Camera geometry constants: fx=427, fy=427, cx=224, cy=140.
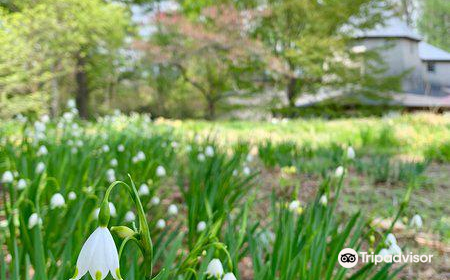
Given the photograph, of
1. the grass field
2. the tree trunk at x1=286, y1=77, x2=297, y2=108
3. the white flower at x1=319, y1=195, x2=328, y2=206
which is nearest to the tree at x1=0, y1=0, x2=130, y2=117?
the grass field

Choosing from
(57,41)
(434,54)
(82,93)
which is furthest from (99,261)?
(82,93)

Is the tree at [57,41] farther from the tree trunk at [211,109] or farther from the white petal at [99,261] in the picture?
the tree trunk at [211,109]

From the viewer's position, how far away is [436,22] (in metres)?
4.69

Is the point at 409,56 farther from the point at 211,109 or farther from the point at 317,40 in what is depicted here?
the point at 211,109

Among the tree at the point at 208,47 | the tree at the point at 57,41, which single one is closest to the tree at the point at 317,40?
the tree at the point at 208,47

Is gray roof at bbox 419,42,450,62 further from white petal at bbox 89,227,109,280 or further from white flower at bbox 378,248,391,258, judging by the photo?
white petal at bbox 89,227,109,280

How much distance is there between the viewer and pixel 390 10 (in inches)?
550

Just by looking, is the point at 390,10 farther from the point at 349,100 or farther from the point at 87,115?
the point at 87,115

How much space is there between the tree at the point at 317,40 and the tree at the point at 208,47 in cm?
107

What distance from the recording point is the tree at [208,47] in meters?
14.4

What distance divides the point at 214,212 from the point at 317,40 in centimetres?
1391

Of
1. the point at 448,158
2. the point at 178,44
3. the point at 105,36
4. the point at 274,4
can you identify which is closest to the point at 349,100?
the point at 274,4

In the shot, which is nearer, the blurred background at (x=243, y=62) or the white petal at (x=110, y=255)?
the white petal at (x=110, y=255)

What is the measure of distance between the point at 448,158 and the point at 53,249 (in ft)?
13.6
